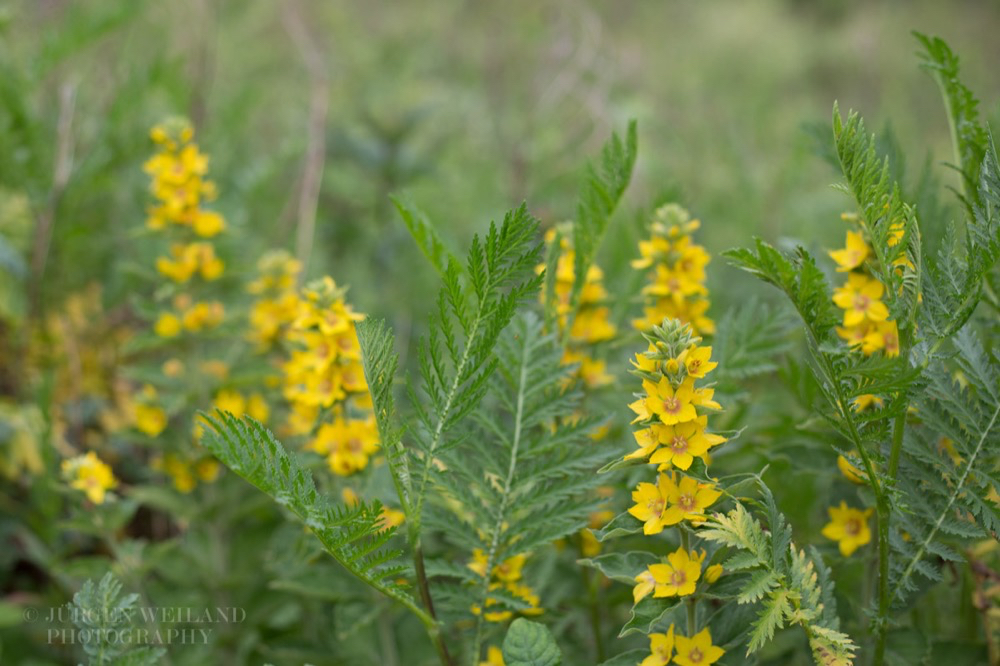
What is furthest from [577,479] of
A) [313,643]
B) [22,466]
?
[22,466]

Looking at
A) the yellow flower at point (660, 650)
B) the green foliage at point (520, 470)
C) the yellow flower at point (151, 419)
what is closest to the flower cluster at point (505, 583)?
the green foliage at point (520, 470)

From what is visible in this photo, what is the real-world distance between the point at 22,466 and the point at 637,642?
4.41 ft

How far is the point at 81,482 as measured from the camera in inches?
51.5

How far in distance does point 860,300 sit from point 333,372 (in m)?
0.67

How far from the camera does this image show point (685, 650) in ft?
2.71

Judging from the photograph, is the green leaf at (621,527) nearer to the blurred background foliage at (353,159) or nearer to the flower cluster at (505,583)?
the flower cluster at (505,583)

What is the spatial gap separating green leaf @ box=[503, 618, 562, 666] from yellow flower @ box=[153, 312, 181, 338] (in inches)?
37.1

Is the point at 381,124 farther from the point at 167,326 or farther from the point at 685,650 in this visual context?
the point at 685,650

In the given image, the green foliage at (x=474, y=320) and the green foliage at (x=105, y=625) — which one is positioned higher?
the green foliage at (x=474, y=320)

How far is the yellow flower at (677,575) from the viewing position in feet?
2.62

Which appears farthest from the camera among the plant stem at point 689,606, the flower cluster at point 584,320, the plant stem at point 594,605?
the flower cluster at point 584,320

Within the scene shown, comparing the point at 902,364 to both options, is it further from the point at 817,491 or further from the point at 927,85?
the point at 927,85

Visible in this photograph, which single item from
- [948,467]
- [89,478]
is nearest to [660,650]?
[948,467]

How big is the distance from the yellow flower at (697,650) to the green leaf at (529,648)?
11cm
